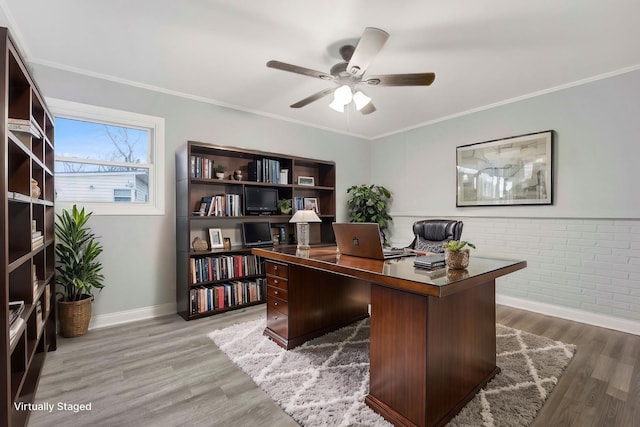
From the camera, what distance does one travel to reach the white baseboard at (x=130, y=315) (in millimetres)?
2896

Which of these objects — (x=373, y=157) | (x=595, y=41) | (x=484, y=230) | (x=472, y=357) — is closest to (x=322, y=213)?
(x=373, y=157)

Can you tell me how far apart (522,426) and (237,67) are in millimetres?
3308

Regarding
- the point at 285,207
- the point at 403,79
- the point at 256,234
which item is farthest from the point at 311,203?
the point at 403,79

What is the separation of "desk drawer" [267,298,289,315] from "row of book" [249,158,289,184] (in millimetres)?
1654

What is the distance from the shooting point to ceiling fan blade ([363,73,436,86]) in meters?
2.15

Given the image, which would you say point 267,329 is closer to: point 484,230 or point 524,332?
point 524,332

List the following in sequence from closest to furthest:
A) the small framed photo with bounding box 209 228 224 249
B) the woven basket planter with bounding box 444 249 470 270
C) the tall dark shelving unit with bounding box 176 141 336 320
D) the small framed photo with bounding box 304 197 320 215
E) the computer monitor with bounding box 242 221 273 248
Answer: the woven basket planter with bounding box 444 249 470 270, the tall dark shelving unit with bounding box 176 141 336 320, the small framed photo with bounding box 209 228 224 249, the computer monitor with bounding box 242 221 273 248, the small framed photo with bounding box 304 197 320 215

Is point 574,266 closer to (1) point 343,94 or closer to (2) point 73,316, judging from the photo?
(1) point 343,94

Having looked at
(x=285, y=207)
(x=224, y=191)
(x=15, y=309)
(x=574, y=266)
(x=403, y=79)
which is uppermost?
(x=403, y=79)

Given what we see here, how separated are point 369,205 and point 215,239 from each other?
2403 mm

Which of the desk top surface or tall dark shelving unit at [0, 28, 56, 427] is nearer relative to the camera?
tall dark shelving unit at [0, 28, 56, 427]

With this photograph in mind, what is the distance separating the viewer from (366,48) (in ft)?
6.37

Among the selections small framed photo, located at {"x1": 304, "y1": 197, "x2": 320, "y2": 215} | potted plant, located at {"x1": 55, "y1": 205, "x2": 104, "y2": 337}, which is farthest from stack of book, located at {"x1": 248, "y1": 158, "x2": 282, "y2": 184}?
potted plant, located at {"x1": 55, "y1": 205, "x2": 104, "y2": 337}

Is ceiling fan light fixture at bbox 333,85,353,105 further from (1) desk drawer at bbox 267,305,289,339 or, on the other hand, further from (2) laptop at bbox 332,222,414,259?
(1) desk drawer at bbox 267,305,289,339
